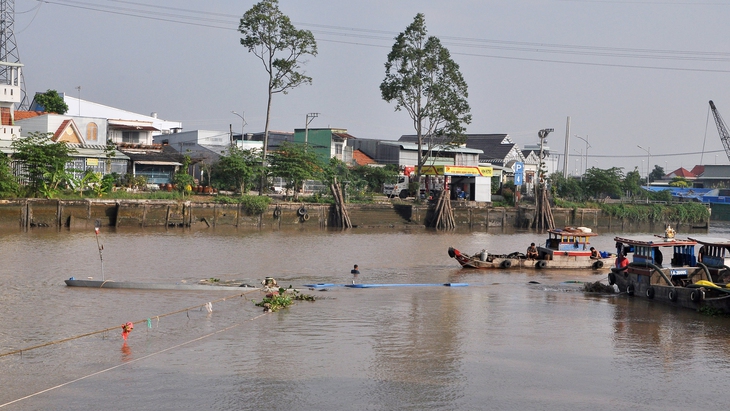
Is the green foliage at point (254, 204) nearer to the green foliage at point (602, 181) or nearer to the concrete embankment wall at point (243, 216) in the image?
the concrete embankment wall at point (243, 216)

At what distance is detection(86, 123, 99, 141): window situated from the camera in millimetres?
59469

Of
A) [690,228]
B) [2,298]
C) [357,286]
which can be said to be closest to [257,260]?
[357,286]

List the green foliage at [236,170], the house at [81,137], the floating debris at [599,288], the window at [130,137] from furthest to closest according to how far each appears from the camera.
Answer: the window at [130,137]
the green foliage at [236,170]
the house at [81,137]
the floating debris at [599,288]

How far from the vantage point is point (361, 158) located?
235ft

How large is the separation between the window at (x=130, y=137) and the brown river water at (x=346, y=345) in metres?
34.4

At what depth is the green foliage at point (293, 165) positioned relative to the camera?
54.5 meters

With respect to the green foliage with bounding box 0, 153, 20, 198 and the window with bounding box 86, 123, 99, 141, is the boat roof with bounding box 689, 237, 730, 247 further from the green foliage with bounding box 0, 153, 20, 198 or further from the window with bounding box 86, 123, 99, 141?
the window with bounding box 86, 123, 99, 141

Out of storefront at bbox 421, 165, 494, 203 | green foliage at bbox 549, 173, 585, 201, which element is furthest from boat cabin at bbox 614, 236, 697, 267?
green foliage at bbox 549, 173, 585, 201

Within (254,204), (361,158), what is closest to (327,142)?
(361,158)

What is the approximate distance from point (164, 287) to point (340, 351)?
930 centimetres

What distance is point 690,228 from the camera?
72500 mm

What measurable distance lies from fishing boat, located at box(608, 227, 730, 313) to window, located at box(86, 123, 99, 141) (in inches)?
1744

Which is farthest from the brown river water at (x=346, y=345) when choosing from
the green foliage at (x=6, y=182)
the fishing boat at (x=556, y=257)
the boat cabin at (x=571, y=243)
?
the green foliage at (x=6, y=182)

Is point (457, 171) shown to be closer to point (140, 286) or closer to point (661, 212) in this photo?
point (661, 212)
